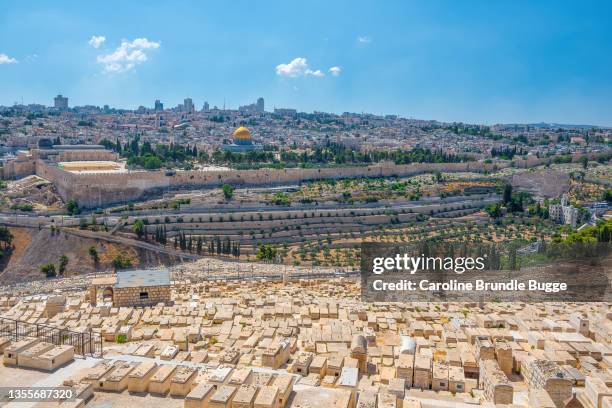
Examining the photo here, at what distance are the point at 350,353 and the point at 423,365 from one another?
53.3 inches

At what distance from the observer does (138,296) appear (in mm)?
16078

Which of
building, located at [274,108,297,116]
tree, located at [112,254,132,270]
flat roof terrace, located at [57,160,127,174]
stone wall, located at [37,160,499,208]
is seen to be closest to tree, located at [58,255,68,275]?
tree, located at [112,254,132,270]

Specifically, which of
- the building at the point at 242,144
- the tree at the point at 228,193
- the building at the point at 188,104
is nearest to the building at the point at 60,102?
the building at the point at 188,104

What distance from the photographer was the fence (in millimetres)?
10023

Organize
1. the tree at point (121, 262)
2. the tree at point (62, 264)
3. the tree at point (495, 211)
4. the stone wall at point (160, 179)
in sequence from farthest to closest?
1. the tree at point (495, 211)
2. the stone wall at point (160, 179)
3. the tree at point (121, 262)
4. the tree at point (62, 264)

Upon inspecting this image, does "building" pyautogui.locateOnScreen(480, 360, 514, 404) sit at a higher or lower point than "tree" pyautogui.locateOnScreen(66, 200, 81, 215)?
lower

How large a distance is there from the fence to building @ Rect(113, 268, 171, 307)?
182 inches

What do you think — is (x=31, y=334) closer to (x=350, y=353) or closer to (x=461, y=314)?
(x=350, y=353)

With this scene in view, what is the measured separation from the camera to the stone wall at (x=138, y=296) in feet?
52.3

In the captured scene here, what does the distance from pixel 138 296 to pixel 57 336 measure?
5.41 meters

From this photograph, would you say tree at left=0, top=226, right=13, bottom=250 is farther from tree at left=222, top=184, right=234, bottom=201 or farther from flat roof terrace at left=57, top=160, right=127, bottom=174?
tree at left=222, top=184, right=234, bottom=201

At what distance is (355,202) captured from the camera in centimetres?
3341

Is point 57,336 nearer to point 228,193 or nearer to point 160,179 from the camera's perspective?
point 228,193

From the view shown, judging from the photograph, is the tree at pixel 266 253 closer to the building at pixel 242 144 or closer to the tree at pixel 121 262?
the tree at pixel 121 262
